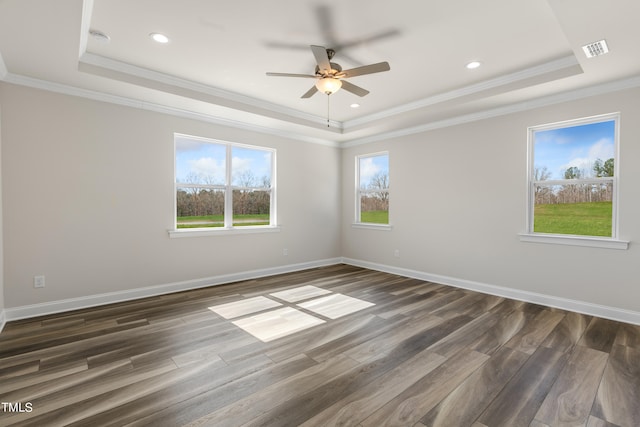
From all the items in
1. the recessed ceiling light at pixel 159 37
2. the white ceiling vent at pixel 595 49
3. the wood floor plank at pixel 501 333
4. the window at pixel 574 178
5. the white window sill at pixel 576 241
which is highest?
the recessed ceiling light at pixel 159 37

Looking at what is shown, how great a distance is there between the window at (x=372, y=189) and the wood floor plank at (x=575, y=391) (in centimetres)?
358

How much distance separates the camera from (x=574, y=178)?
373 centimetres

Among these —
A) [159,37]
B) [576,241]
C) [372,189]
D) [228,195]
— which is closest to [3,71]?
[159,37]

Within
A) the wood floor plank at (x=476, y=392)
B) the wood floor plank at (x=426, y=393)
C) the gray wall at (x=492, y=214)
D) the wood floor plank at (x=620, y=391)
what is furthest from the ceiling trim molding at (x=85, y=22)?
the gray wall at (x=492, y=214)

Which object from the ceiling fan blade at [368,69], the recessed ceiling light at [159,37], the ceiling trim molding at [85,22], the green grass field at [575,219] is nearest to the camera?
the ceiling trim molding at [85,22]

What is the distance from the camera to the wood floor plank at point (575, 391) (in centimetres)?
183

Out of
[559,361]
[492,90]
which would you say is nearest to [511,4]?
[492,90]

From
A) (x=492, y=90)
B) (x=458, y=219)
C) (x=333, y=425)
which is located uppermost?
(x=492, y=90)

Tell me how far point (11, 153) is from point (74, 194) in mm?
669

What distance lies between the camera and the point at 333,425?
1.74m

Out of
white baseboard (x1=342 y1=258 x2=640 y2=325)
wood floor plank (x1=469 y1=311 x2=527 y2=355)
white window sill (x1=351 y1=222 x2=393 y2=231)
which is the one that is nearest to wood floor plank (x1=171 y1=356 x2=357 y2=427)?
wood floor plank (x1=469 y1=311 x2=527 y2=355)

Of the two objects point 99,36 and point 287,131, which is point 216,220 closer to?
point 287,131

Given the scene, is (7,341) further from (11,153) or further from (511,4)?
(511,4)

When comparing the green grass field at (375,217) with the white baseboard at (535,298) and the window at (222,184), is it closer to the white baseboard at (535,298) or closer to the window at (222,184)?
the white baseboard at (535,298)
